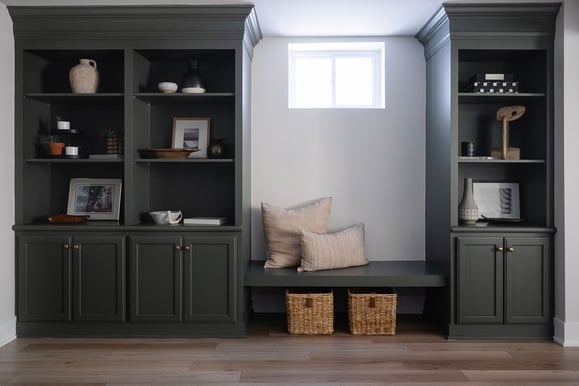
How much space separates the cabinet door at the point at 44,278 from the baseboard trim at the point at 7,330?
0.20 feet

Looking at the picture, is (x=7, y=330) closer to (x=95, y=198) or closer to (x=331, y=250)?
(x=95, y=198)

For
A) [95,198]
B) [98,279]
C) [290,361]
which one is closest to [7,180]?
[95,198]

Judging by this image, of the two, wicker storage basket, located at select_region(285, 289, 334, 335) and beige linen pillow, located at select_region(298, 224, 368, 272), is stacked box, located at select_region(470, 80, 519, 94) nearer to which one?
beige linen pillow, located at select_region(298, 224, 368, 272)

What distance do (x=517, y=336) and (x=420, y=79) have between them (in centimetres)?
214

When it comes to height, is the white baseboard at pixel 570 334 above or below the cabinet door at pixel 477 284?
below

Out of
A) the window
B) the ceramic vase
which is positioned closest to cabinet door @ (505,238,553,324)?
the ceramic vase

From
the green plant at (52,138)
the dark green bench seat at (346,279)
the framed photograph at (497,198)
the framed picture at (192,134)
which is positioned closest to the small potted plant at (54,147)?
the green plant at (52,138)

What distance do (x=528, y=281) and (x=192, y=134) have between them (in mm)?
2757

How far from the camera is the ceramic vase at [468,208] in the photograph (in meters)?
4.12

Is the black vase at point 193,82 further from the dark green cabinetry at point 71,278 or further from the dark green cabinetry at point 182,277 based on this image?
the dark green cabinetry at point 71,278

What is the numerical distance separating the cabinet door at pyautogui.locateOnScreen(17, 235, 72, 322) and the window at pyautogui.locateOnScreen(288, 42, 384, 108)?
220 centimetres

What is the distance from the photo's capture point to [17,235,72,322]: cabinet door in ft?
13.3

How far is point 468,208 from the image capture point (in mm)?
4137

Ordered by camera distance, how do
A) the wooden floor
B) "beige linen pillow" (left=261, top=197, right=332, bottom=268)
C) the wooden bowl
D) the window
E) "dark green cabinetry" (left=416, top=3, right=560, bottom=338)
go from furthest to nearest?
the window, "beige linen pillow" (left=261, top=197, right=332, bottom=268), the wooden bowl, "dark green cabinetry" (left=416, top=3, right=560, bottom=338), the wooden floor
